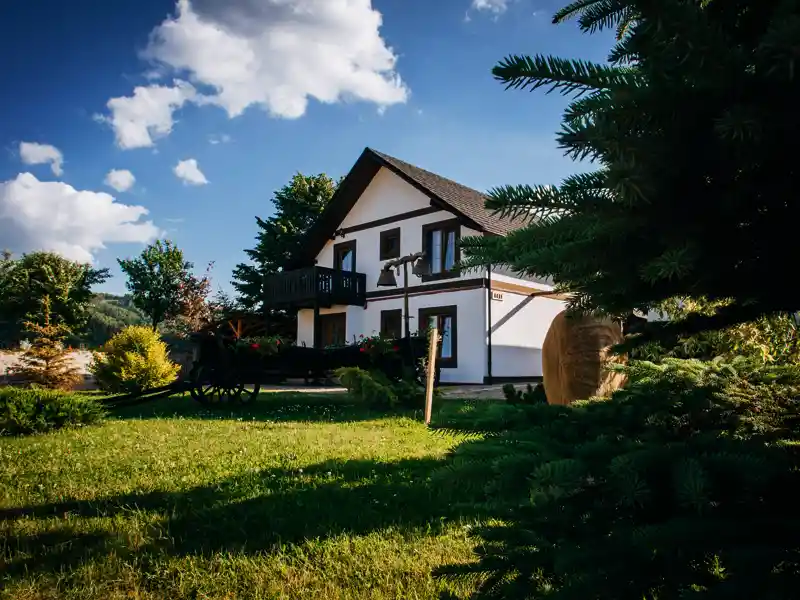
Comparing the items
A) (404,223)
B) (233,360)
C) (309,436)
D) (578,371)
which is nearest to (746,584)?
(578,371)

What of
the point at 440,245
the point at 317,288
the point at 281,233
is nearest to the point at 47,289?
the point at 281,233

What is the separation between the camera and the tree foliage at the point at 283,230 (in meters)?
28.7

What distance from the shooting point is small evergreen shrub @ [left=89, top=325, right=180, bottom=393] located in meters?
16.0

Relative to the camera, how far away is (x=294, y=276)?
2088 cm

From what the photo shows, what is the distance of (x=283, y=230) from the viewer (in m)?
28.7

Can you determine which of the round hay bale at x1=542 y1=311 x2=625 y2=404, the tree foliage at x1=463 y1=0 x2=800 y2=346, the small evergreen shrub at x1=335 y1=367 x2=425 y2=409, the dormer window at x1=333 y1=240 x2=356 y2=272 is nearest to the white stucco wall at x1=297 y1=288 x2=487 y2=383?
the dormer window at x1=333 y1=240 x2=356 y2=272

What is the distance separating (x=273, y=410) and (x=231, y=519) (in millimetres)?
7376

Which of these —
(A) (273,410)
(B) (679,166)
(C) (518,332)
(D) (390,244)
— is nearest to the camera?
(B) (679,166)

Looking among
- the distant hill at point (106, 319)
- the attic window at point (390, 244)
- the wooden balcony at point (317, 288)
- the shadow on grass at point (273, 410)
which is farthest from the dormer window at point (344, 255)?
the distant hill at point (106, 319)

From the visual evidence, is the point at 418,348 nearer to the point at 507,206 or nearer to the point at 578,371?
the point at 578,371

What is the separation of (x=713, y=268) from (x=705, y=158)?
23cm

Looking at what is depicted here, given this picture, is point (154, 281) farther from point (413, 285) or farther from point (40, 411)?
A: point (40, 411)

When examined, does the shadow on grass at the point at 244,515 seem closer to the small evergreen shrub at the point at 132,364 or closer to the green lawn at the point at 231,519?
the green lawn at the point at 231,519

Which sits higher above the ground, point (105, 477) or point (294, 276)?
point (294, 276)
